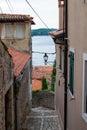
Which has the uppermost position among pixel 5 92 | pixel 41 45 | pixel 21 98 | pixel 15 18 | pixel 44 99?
pixel 15 18

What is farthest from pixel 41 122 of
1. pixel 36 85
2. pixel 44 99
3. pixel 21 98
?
pixel 36 85

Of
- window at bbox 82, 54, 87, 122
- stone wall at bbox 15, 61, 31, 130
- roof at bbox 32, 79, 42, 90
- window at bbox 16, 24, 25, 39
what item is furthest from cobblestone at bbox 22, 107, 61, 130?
roof at bbox 32, 79, 42, 90

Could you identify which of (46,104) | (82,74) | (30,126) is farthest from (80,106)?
(46,104)

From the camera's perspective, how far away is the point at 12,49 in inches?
950

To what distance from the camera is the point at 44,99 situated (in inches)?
1182

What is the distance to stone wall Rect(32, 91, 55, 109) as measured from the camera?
2980 centimetres

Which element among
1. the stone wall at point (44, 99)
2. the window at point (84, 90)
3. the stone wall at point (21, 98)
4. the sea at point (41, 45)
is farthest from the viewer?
the sea at point (41, 45)

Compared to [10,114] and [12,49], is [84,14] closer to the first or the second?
[10,114]

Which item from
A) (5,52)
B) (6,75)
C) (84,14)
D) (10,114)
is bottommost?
(10,114)

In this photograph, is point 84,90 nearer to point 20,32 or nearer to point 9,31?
point 20,32

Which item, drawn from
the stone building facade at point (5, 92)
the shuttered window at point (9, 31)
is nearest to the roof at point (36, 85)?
the shuttered window at point (9, 31)

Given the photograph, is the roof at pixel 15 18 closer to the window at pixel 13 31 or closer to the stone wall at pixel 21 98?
the window at pixel 13 31

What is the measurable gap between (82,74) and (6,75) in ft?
11.3

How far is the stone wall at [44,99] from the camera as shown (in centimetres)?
2980
